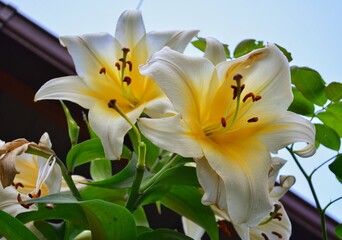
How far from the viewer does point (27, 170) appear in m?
0.57

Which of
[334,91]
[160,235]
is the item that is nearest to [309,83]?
[334,91]

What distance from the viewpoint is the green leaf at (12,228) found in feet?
1.47

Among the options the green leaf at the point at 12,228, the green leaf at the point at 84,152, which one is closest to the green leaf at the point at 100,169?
the green leaf at the point at 84,152

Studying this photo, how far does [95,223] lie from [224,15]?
3.39 ft

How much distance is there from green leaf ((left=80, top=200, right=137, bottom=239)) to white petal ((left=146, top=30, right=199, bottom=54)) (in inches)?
7.0

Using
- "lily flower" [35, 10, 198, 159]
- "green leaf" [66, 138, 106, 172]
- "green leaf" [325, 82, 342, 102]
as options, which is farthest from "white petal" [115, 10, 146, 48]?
"green leaf" [325, 82, 342, 102]

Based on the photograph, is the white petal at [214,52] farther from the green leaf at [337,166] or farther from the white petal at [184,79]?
the green leaf at [337,166]

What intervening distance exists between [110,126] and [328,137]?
274 mm

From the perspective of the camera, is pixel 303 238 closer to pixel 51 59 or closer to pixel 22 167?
pixel 51 59

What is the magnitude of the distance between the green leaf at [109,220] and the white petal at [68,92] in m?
0.10

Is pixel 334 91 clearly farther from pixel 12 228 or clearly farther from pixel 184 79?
pixel 12 228

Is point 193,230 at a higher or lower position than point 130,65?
lower

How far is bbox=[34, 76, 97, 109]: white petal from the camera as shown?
518 millimetres

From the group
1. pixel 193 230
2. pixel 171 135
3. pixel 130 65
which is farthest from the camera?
pixel 193 230
